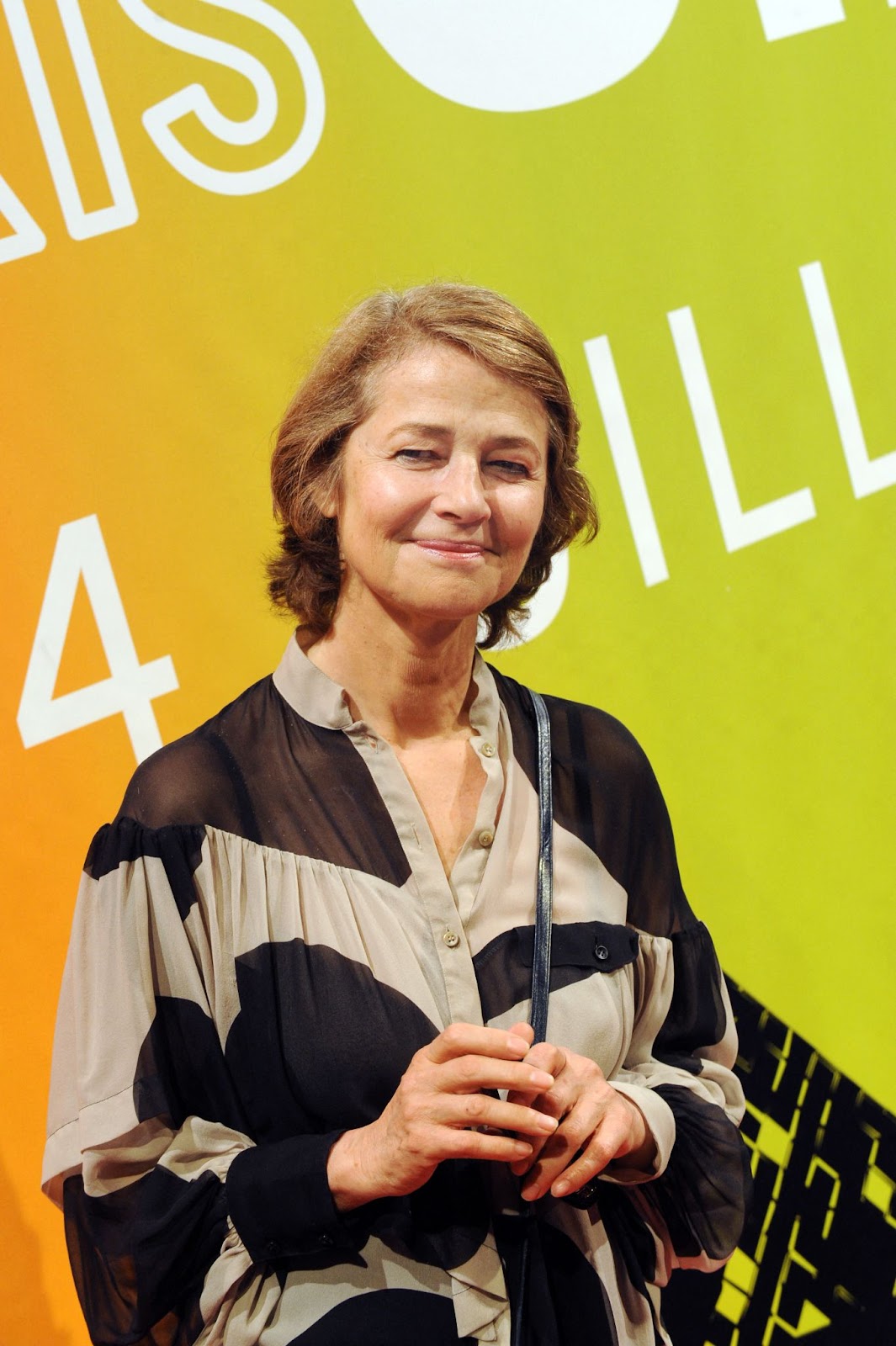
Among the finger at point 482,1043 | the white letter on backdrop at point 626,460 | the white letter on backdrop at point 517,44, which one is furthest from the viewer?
the white letter on backdrop at point 626,460

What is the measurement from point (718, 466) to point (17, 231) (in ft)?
3.89

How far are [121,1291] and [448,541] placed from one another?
34.5 inches

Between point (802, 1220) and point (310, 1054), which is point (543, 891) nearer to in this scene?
point (310, 1054)

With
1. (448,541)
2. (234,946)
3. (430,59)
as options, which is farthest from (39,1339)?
(430,59)

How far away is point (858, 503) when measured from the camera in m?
2.33

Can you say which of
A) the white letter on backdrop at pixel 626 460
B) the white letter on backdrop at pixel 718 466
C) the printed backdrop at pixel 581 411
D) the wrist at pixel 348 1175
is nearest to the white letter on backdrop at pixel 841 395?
the printed backdrop at pixel 581 411

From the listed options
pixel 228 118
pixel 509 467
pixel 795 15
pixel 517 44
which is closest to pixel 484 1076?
pixel 509 467

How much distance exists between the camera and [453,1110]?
1.24 meters

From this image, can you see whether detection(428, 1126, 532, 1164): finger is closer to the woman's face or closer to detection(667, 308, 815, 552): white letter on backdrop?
the woman's face

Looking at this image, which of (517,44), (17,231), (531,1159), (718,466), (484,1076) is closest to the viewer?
(484,1076)

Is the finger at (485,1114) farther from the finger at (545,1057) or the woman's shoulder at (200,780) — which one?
the woman's shoulder at (200,780)

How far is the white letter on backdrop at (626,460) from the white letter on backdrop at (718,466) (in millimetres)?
124

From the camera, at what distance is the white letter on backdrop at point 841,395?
2291 mm

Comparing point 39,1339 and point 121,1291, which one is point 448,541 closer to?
point 121,1291
